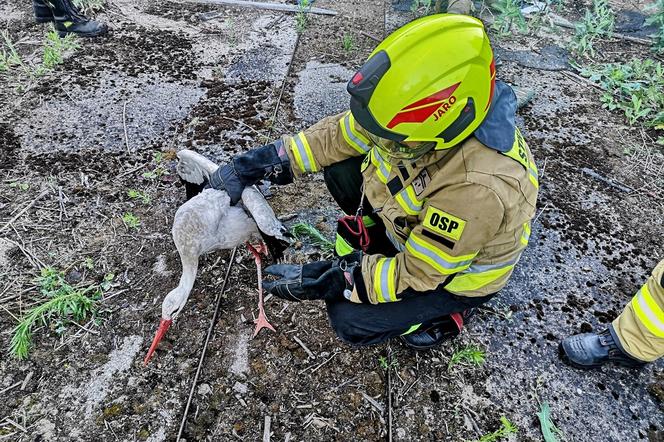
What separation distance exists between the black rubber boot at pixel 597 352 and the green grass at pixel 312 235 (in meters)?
1.56

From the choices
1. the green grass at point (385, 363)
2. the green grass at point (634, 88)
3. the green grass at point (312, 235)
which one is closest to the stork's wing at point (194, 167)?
the green grass at point (312, 235)

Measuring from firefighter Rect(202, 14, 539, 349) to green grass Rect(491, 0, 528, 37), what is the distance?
3955 millimetres

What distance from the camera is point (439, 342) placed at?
8.44 feet

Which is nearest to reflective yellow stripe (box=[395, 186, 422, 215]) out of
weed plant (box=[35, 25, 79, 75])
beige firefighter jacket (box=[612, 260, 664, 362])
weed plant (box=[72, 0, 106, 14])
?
beige firefighter jacket (box=[612, 260, 664, 362])

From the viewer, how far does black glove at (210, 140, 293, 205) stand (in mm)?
2514

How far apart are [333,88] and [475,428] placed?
132 inches

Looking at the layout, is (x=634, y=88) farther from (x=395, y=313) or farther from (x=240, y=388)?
(x=240, y=388)

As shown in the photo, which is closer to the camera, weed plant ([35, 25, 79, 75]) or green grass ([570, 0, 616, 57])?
weed plant ([35, 25, 79, 75])

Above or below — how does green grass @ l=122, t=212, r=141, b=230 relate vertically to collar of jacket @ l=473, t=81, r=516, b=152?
below

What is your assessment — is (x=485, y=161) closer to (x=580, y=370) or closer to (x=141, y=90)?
(x=580, y=370)

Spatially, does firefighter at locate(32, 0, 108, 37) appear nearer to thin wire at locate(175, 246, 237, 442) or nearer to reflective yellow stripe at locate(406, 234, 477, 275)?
thin wire at locate(175, 246, 237, 442)

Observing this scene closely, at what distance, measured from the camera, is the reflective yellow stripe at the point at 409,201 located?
6.52 feet

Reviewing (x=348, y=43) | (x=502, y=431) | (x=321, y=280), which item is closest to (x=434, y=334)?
(x=502, y=431)

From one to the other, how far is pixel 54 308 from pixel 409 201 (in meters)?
2.13
